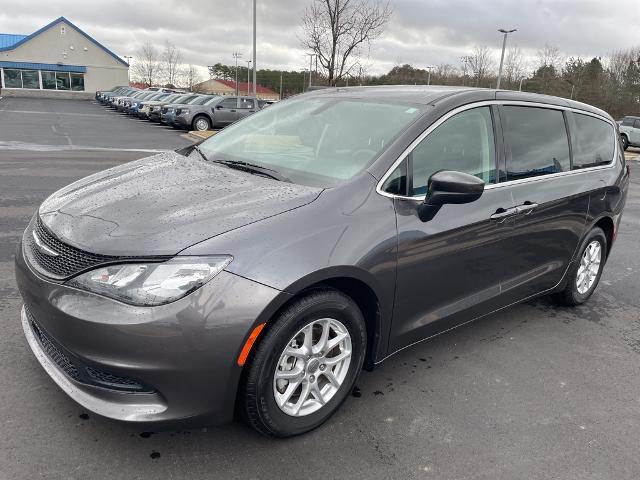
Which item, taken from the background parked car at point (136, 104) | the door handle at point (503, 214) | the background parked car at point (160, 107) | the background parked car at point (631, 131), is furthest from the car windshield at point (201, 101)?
the door handle at point (503, 214)

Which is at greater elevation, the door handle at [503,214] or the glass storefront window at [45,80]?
the glass storefront window at [45,80]

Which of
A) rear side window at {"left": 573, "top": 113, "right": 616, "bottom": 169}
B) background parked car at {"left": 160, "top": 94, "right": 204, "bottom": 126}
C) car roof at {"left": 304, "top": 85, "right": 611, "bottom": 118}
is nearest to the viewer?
car roof at {"left": 304, "top": 85, "right": 611, "bottom": 118}

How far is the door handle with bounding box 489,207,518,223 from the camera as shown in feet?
10.9

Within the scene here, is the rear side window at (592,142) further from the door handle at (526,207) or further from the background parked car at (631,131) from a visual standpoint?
the background parked car at (631,131)

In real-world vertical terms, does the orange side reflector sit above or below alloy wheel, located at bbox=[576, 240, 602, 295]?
above

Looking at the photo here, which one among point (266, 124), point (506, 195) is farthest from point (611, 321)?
point (266, 124)

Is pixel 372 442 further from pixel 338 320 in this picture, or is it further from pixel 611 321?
pixel 611 321

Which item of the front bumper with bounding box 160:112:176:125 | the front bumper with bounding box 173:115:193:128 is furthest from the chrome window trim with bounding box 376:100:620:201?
the front bumper with bounding box 160:112:176:125

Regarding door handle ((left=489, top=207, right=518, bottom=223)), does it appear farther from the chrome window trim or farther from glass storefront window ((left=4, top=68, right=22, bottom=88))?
glass storefront window ((left=4, top=68, right=22, bottom=88))

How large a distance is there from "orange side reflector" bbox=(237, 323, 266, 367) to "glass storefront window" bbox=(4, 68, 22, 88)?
63.6 m

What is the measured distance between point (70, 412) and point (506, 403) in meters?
2.41

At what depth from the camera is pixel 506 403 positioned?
10.2 ft

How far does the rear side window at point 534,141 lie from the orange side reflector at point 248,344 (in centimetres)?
211

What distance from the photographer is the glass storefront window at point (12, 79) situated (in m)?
54.7
